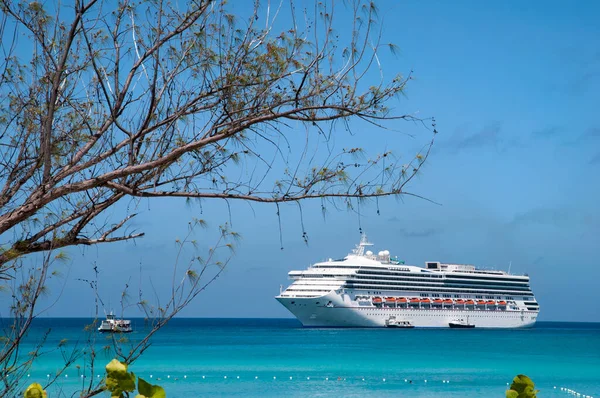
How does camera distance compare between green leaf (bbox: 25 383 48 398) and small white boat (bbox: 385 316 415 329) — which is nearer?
green leaf (bbox: 25 383 48 398)

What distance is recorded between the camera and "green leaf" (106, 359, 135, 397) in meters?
1.55

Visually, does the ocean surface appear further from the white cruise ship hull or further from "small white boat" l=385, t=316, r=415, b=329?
"small white boat" l=385, t=316, r=415, b=329

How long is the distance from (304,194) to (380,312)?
51273mm

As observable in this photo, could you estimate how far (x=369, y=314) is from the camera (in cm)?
5291

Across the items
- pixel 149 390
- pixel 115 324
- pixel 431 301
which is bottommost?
pixel 149 390

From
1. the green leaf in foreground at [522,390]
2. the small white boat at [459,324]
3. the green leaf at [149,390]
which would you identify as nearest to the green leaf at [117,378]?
the green leaf at [149,390]

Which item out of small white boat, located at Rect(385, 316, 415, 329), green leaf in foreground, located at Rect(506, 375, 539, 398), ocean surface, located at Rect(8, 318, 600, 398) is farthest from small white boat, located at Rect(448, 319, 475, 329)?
green leaf in foreground, located at Rect(506, 375, 539, 398)

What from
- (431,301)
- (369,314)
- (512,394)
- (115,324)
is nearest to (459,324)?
(431,301)

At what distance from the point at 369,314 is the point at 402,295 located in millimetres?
3219

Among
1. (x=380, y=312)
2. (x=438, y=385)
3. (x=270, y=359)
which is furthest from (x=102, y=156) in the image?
(x=380, y=312)

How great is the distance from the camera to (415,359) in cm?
3269

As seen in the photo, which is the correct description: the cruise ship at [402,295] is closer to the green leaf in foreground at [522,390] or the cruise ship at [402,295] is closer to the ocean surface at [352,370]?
the ocean surface at [352,370]

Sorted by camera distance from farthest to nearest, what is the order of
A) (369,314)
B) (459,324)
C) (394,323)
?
1. (459,324)
2. (394,323)
3. (369,314)

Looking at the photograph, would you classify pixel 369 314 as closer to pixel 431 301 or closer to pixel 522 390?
pixel 431 301
